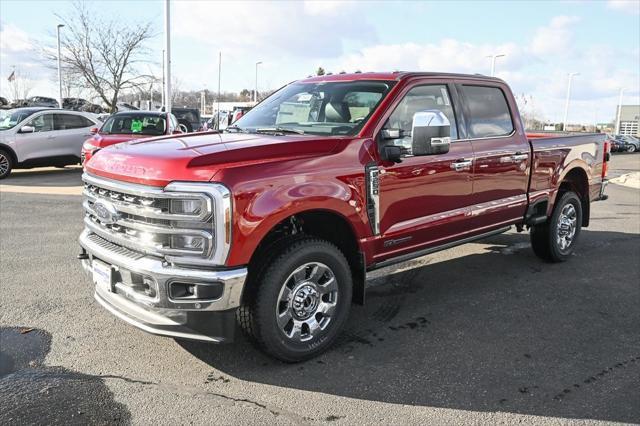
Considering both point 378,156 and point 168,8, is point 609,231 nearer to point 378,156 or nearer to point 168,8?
point 378,156

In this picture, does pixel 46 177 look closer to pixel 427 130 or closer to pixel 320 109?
pixel 320 109

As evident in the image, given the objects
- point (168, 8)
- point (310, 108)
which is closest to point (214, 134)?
point (310, 108)

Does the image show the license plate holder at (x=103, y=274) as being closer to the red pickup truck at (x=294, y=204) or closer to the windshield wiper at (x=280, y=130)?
the red pickup truck at (x=294, y=204)

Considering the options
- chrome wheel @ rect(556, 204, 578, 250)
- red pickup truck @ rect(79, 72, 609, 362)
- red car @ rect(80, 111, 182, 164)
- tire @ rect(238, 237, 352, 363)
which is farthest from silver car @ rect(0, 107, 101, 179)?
chrome wheel @ rect(556, 204, 578, 250)

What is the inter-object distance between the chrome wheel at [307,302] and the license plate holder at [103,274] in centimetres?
113

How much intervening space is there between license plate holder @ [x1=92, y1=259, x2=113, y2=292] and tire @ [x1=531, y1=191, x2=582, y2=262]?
4966 mm

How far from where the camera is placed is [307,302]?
3811 millimetres

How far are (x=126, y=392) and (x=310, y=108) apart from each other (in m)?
2.70

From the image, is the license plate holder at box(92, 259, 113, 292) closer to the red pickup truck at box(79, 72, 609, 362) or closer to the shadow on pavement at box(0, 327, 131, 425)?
the red pickup truck at box(79, 72, 609, 362)

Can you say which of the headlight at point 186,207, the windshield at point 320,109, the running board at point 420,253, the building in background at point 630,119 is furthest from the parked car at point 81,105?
the building in background at point 630,119

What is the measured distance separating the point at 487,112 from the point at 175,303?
3.69 meters

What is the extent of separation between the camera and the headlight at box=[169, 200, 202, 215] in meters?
3.22

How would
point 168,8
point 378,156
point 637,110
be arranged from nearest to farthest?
point 378,156 < point 168,8 < point 637,110

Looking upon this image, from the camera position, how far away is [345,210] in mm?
3893
